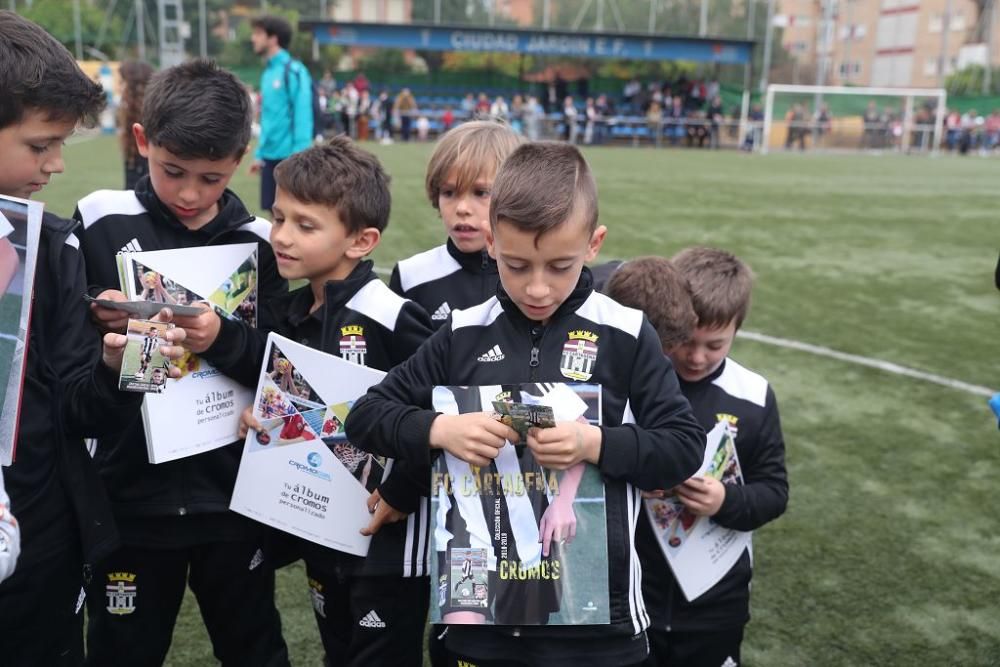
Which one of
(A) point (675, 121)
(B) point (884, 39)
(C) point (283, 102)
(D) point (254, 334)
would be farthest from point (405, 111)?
(B) point (884, 39)

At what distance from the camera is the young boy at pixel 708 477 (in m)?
2.30

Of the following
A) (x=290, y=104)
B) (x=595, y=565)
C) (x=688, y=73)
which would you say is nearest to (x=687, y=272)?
(x=595, y=565)

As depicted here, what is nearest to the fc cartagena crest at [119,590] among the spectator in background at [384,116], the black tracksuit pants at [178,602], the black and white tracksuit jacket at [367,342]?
the black tracksuit pants at [178,602]

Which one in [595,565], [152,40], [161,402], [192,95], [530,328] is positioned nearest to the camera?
[595,565]

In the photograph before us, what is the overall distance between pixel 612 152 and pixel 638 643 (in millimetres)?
25916

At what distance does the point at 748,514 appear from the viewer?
2312mm

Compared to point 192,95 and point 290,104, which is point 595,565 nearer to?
point 192,95

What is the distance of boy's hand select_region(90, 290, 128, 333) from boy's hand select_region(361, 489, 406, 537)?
0.69 meters

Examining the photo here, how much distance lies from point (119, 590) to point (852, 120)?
32723 millimetres

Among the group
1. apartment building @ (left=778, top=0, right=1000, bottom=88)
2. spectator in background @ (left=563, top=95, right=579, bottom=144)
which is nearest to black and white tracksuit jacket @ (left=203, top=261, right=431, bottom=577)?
spectator in background @ (left=563, top=95, right=579, bottom=144)

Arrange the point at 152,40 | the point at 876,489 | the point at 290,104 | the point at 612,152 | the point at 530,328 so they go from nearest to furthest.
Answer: the point at 530,328, the point at 876,489, the point at 290,104, the point at 612,152, the point at 152,40

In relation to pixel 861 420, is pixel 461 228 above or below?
above

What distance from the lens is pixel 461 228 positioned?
272cm

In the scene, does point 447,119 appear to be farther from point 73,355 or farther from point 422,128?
point 73,355
